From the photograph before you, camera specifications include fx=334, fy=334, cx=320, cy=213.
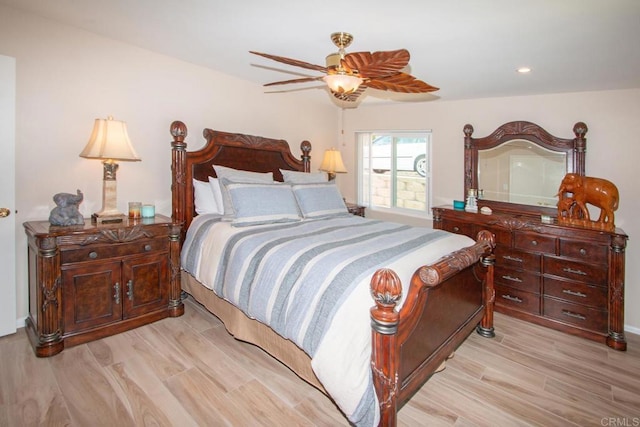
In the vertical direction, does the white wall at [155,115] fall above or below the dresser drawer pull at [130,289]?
above

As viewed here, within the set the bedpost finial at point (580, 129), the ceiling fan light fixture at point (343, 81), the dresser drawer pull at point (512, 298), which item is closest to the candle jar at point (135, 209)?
the ceiling fan light fixture at point (343, 81)

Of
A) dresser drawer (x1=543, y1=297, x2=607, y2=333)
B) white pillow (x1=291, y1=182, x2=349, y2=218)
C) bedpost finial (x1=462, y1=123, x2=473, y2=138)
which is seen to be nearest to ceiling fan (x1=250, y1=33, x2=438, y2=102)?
white pillow (x1=291, y1=182, x2=349, y2=218)

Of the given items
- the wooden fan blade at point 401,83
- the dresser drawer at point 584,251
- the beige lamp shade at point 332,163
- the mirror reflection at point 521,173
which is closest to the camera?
the wooden fan blade at point 401,83

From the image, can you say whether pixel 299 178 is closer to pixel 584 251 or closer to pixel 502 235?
pixel 502 235

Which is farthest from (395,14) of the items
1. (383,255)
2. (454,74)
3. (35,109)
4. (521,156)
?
(35,109)

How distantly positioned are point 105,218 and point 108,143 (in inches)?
23.5

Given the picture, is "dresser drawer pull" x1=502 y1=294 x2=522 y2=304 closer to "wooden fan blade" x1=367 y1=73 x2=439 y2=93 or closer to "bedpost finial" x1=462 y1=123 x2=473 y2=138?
"bedpost finial" x1=462 y1=123 x2=473 y2=138

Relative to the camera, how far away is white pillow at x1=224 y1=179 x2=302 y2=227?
9.45ft

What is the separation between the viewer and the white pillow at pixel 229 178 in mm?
3057

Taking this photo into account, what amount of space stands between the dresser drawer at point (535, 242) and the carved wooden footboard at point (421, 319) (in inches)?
34.1

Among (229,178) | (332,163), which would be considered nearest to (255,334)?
(229,178)

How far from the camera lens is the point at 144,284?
2736mm

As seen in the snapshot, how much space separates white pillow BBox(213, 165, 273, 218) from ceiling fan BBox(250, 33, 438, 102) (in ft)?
4.46

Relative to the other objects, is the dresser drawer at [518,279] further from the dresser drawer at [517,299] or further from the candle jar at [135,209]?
the candle jar at [135,209]
